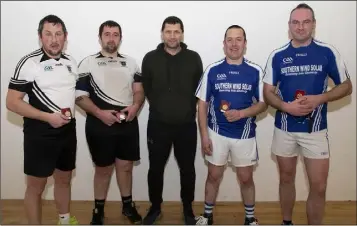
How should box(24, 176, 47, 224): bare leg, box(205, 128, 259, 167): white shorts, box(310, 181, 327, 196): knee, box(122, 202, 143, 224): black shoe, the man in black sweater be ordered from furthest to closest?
box(122, 202, 143, 224): black shoe → the man in black sweater → box(205, 128, 259, 167): white shorts → box(310, 181, 327, 196): knee → box(24, 176, 47, 224): bare leg

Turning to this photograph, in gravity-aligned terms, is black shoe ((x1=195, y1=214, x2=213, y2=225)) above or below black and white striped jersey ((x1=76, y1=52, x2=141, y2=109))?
below

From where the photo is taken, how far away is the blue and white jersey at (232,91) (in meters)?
2.50

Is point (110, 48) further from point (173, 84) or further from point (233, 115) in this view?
point (233, 115)

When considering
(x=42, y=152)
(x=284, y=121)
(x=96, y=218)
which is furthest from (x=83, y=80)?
(x=284, y=121)

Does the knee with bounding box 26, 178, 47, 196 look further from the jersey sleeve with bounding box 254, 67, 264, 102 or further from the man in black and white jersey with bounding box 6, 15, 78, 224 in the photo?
the jersey sleeve with bounding box 254, 67, 264, 102

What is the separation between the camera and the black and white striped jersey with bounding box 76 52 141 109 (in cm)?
266

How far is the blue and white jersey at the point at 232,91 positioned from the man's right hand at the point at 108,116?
2.09ft

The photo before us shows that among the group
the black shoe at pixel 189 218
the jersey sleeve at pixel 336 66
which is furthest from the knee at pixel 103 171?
the jersey sleeve at pixel 336 66

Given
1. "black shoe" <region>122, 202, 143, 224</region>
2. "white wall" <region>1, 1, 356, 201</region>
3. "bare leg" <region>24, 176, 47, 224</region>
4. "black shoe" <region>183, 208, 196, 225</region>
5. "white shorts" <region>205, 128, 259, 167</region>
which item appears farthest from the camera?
"white wall" <region>1, 1, 356, 201</region>

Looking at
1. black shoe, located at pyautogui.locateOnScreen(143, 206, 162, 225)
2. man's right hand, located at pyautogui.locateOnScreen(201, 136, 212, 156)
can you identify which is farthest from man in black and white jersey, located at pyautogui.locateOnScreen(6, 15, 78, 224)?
man's right hand, located at pyautogui.locateOnScreen(201, 136, 212, 156)

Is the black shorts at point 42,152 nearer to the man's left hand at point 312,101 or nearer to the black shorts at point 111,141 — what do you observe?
the black shorts at point 111,141

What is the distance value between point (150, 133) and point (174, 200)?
92 cm

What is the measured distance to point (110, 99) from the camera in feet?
8.78

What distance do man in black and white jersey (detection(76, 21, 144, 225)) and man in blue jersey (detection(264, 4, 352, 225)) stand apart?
103 centimetres
